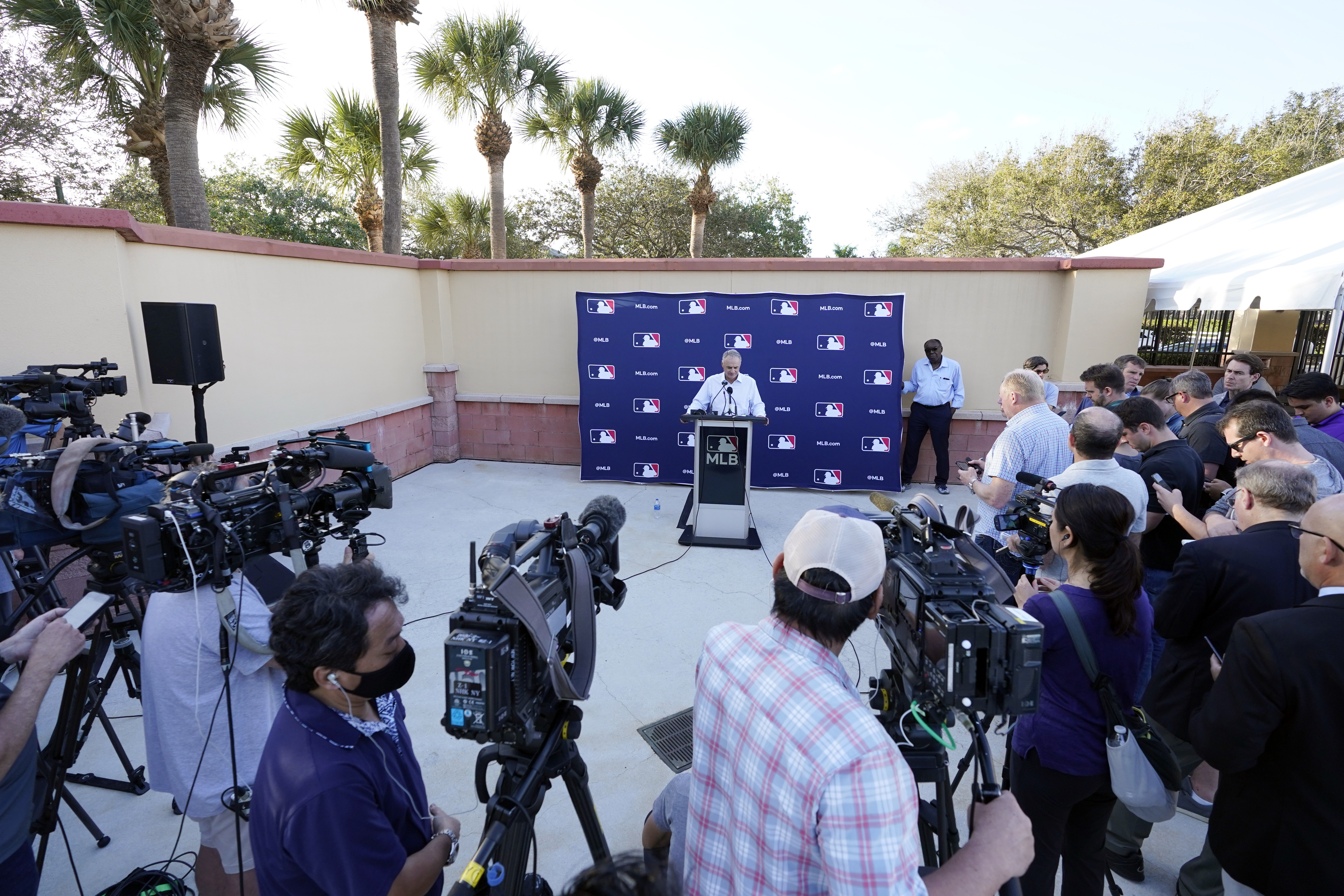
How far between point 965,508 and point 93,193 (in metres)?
21.4

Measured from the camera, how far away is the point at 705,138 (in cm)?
1552

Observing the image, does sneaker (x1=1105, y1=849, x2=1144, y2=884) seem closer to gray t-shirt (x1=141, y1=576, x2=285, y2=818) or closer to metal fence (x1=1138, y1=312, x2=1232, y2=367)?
gray t-shirt (x1=141, y1=576, x2=285, y2=818)

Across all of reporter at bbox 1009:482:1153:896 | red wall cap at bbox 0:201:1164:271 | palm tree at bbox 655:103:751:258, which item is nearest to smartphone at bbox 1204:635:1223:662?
reporter at bbox 1009:482:1153:896

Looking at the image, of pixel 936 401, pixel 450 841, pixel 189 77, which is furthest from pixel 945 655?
pixel 189 77

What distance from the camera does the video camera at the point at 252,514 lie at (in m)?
1.90

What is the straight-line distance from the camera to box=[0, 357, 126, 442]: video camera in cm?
366

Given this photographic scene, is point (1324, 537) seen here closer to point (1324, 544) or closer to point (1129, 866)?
point (1324, 544)

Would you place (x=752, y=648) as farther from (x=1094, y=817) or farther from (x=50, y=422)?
(x=50, y=422)

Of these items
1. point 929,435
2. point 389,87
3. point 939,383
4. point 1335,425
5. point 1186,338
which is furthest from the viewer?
point 1186,338

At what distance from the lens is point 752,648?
1.31 metres

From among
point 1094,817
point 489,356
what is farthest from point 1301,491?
point 489,356

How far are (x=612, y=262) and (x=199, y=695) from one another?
686 centimetres

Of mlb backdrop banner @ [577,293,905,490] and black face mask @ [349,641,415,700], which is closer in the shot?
black face mask @ [349,641,415,700]

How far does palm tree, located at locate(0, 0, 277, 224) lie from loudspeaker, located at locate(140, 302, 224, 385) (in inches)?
166
